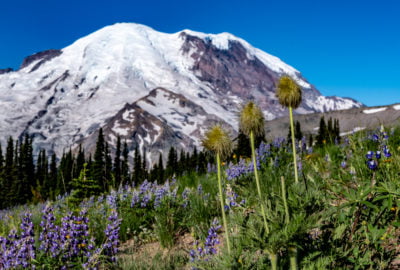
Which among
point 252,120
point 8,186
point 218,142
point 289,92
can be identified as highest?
point 289,92

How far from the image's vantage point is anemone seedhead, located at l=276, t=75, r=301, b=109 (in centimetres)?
280

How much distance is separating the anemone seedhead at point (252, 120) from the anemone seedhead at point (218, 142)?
162 mm

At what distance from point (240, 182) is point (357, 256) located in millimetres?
3250

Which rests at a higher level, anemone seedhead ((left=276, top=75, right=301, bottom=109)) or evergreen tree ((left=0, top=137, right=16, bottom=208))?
anemone seedhead ((left=276, top=75, right=301, bottom=109))

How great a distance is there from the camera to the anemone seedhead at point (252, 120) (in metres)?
2.61

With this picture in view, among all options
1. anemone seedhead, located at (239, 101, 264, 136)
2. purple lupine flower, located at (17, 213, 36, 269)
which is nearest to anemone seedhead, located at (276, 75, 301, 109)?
anemone seedhead, located at (239, 101, 264, 136)

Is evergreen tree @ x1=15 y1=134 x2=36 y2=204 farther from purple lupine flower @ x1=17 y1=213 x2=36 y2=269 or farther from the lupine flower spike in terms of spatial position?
the lupine flower spike

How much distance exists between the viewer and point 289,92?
280cm

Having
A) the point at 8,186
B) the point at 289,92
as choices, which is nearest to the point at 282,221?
the point at 289,92

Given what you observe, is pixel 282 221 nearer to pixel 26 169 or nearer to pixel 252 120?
pixel 252 120

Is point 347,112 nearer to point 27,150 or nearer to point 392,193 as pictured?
point 27,150

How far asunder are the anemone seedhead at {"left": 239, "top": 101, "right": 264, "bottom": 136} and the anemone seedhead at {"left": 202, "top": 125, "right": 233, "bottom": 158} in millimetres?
162

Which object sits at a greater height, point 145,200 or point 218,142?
point 218,142

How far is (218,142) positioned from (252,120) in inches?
12.8
